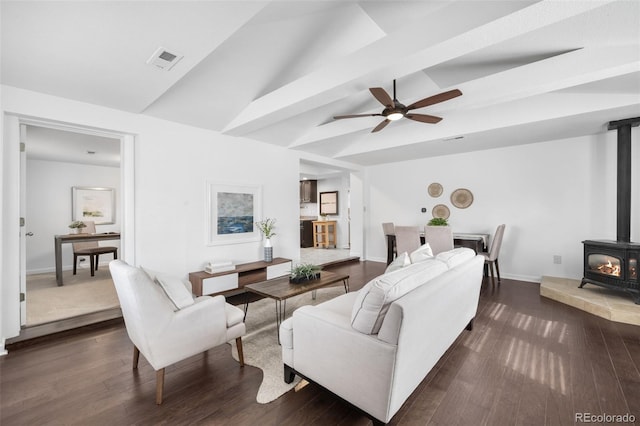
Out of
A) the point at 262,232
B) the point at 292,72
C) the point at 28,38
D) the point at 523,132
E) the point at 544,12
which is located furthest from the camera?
the point at 262,232

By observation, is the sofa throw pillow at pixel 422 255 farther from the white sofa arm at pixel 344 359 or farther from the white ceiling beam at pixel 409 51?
the white ceiling beam at pixel 409 51

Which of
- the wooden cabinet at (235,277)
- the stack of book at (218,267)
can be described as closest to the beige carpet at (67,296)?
the wooden cabinet at (235,277)

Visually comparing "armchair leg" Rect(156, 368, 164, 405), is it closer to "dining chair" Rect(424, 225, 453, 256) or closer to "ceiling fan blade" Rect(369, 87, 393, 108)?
"ceiling fan blade" Rect(369, 87, 393, 108)

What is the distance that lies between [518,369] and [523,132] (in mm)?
3430

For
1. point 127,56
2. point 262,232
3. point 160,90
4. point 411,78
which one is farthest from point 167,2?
point 262,232

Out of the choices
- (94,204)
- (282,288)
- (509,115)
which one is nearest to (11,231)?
A: (282,288)

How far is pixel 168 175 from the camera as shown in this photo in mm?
3551

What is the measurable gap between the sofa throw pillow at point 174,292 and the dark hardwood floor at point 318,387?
1.85 feet

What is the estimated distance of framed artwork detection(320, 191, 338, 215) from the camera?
9086 millimetres

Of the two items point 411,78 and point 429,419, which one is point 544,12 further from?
point 429,419

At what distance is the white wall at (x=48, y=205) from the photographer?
5.34m

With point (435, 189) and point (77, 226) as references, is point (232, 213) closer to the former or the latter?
point (77, 226)

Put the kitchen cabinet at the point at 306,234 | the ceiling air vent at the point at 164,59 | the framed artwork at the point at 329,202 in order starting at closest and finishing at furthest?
1. the ceiling air vent at the point at 164,59
2. the kitchen cabinet at the point at 306,234
3. the framed artwork at the point at 329,202

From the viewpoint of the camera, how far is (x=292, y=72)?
3396mm
